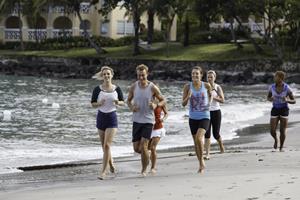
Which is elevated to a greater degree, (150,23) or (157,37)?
(150,23)

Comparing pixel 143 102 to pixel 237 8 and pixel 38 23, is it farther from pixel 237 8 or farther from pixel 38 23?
pixel 38 23

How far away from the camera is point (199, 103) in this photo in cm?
1195

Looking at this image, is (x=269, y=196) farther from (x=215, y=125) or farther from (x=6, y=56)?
(x=6, y=56)

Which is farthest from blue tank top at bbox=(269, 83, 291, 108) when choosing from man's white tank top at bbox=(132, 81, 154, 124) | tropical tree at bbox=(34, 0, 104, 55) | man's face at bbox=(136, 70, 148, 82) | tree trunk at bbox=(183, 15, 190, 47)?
tropical tree at bbox=(34, 0, 104, 55)

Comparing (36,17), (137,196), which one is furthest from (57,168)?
(36,17)

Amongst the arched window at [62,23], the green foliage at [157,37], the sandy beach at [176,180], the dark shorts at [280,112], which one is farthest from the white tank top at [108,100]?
the arched window at [62,23]

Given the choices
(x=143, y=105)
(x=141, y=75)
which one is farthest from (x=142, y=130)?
(x=141, y=75)

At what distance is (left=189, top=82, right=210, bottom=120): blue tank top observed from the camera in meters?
12.0

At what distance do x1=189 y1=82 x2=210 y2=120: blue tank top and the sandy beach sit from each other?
97cm

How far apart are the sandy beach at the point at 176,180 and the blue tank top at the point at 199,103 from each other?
97 centimetres

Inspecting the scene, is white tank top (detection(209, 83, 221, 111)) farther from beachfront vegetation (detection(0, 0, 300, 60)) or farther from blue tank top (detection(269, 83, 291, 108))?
beachfront vegetation (detection(0, 0, 300, 60))

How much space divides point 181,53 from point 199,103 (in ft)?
180

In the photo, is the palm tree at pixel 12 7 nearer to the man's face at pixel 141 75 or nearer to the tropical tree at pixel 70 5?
the tropical tree at pixel 70 5

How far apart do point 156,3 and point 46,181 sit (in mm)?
52631
